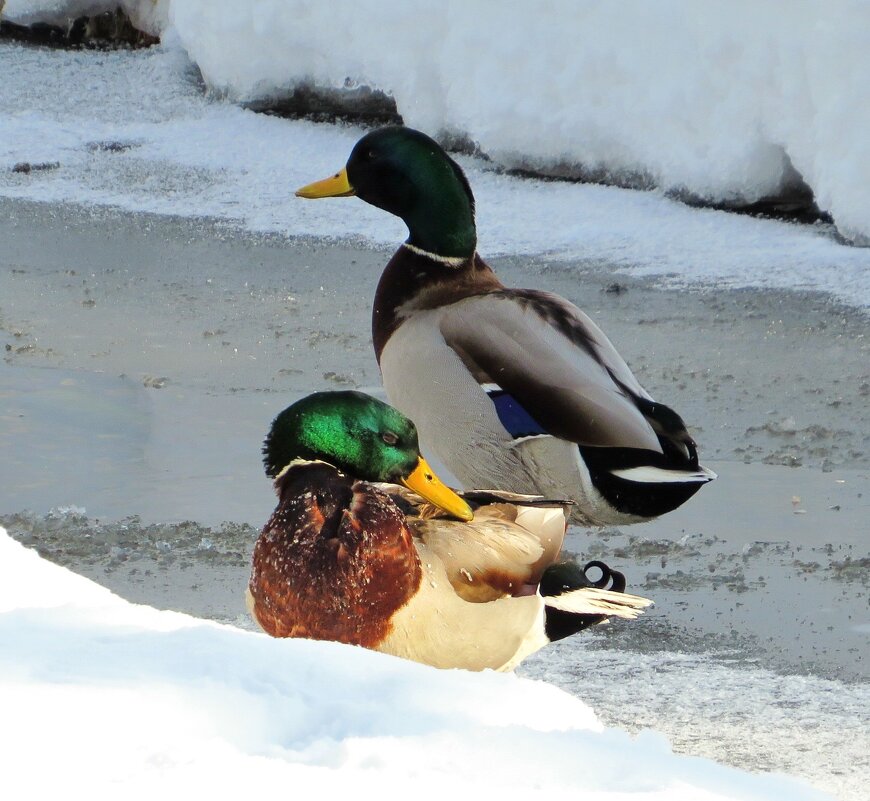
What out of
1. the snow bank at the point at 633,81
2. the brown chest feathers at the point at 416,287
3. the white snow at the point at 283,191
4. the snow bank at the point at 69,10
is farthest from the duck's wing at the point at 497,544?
the snow bank at the point at 69,10

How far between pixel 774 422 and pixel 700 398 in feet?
0.88

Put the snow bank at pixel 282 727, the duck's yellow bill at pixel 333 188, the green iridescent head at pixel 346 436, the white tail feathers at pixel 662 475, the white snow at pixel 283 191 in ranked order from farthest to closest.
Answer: the white snow at pixel 283 191, the duck's yellow bill at pixel 333 188, the white tail feathers at pixel 662 475, the green iridescent head at pixel 346 436, the snow bank at pixel 282 727

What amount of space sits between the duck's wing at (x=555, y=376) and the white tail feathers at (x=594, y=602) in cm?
63

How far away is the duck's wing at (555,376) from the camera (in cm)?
361

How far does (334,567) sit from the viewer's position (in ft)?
9.09

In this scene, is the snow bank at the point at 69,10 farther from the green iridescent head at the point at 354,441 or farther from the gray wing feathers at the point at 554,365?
the green iridescent head at the point at 354,441

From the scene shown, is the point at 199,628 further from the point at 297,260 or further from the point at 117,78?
the point at 117,78

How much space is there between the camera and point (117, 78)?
9.52 m

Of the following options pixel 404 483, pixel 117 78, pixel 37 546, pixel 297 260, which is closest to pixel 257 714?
pixel 404 483

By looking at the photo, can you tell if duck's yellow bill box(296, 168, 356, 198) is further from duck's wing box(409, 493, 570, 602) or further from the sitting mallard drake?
duck's wing box(409, 493, 570, 602)

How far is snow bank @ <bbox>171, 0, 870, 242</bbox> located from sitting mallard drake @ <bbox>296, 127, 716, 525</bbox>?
269 cm

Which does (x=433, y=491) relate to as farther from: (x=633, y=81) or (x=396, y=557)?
(x=633, y=81)

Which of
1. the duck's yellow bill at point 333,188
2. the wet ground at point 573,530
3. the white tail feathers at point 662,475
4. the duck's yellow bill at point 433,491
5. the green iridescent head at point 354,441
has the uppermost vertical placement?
the duck's yellow bill at point 333,188

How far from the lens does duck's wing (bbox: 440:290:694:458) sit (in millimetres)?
3607
